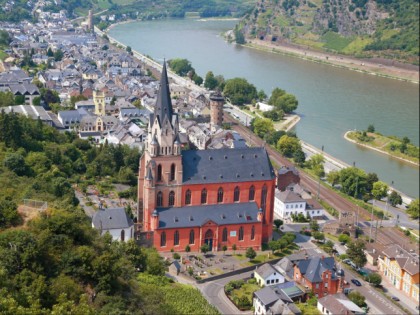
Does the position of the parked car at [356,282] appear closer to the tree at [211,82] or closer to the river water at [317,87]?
the river water at [317,87]

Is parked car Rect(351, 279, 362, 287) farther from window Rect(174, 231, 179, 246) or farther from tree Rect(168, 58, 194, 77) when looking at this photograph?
tree Rect(168, 58, 194, 77)

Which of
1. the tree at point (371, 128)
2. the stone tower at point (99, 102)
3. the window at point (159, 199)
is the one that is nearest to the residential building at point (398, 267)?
the window at point (159, 199)

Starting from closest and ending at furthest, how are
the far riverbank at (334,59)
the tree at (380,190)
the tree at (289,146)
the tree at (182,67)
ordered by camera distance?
the tree at (380,190) → the tree at (289,146) → the far riverbank at (334,59) → the tree at (182,67)

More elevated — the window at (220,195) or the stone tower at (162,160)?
the stone tower at (162,160)

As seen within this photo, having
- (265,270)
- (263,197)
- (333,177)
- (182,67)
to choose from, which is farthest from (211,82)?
(265,270)

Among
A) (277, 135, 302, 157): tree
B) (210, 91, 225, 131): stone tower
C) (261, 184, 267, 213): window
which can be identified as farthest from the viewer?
(210, 91, 225, 131): stone tower

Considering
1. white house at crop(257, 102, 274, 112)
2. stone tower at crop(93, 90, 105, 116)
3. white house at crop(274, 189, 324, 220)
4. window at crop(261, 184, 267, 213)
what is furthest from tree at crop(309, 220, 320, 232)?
white house at crop(257, 102, 274, 112)
